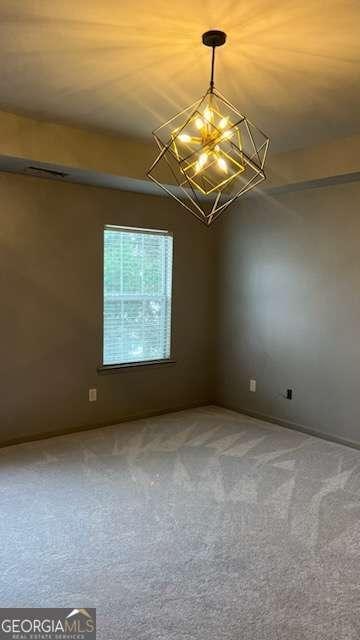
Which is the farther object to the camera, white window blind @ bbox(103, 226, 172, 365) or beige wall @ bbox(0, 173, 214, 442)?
white window blind @ bbox(103, 226, 172, 365)

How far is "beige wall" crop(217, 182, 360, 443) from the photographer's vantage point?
4.12m

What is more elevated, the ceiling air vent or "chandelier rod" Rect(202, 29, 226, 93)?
"chandelier rod" Rect(202, 29, 226, 93)

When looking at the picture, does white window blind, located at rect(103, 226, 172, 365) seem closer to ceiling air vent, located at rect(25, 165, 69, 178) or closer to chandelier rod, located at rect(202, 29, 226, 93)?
ceiling air vent, located at rect(25, 165, 69, 178)

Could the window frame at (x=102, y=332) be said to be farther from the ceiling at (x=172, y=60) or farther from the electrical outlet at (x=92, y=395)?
the ceiling at (x=172, y=60)

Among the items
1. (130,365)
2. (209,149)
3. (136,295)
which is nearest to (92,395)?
(130,365)

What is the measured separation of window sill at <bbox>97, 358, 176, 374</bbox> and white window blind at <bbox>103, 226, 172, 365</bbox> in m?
0.04

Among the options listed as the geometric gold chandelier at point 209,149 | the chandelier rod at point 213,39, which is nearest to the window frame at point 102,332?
the geometric gold chandelier at point 209,149

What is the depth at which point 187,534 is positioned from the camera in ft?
8.87

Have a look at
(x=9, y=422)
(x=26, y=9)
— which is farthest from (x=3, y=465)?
(x=26, y=9)

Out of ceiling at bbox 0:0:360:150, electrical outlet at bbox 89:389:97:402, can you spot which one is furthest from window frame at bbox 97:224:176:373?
ceiling at bbox 0:0:360:150

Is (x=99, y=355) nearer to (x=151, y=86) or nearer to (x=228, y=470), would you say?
(x=228, y=470)

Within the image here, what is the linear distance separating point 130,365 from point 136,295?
2.14 ft

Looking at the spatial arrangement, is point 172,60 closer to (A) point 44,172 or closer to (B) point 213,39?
(B) point 213,39

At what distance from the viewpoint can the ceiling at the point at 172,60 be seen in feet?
6.79
